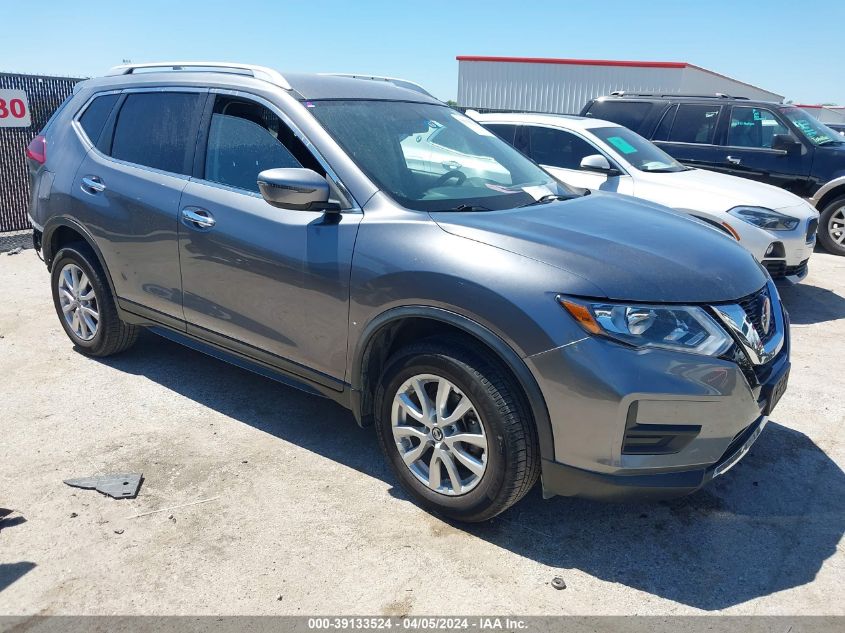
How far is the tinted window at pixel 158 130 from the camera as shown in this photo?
407 cm

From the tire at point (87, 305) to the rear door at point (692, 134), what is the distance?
7.30 metres

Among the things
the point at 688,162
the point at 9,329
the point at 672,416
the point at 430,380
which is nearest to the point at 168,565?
the point at 430,380

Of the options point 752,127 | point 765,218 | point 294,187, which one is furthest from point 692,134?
point 294,187

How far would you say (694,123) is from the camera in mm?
9391

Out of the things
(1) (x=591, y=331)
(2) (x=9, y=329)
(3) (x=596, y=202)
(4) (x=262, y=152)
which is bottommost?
(2) (x=9, y=329)

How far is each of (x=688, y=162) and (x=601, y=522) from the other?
7258mm

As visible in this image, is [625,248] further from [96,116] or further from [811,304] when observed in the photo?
[811,304]

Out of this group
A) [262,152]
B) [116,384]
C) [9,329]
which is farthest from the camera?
[9,329]

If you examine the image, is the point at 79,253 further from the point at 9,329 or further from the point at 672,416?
the point at 672,416

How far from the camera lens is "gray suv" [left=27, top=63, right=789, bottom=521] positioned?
2699 millimetres

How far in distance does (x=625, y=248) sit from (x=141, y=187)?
2801 mm

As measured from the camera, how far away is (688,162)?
9.33 m

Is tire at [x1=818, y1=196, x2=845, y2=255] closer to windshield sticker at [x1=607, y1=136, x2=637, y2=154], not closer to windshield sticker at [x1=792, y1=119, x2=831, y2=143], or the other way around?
windshield sticker at [x1=792, y1=119, x2=831, y2=143]

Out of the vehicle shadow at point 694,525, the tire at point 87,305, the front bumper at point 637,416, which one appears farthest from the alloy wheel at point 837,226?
the tire at point 87,305
